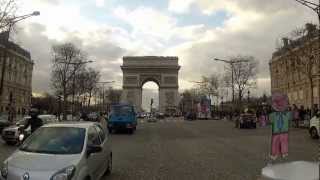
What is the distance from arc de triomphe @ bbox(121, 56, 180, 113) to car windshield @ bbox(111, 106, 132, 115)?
288 ft

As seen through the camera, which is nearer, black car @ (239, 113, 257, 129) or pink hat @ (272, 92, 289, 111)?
pink hat @ (272, 92, 289, 111)

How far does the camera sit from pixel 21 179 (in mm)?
8406

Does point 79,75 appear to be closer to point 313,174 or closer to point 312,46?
point 312,46

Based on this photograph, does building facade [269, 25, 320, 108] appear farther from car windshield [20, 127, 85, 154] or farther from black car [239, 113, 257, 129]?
car windshield [20, 127, 85, 154]

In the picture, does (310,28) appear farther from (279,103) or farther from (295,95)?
(295,95)

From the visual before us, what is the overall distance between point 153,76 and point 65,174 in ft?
419

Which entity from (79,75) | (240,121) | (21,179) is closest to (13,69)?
(79,75)

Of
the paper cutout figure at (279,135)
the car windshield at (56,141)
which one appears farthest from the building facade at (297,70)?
the paper cutout figure at (279,135)

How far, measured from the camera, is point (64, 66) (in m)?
73.9

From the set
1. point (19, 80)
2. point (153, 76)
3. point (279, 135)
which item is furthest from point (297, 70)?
point (153, 76)

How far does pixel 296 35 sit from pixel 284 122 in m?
44.2

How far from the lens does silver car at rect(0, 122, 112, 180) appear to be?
860cm

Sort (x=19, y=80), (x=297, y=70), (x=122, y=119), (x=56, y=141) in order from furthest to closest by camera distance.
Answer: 1. (x=19, y=80)
2. (x=297, y=70)
3. (x=122, y=119)
4. (x=56, y=141)

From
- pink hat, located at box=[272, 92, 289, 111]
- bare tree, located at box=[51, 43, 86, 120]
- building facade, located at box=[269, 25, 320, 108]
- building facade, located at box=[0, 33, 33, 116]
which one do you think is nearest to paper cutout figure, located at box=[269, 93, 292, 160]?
pink hat, located at box=[272, 92, 289, 111]
